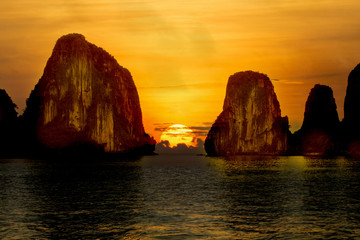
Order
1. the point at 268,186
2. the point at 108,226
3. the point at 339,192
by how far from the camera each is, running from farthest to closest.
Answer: the point at 268,186
the point at 339,192
the point at 108,226

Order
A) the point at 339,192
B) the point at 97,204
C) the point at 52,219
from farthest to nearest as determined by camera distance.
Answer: the point at 339,192, the point at 97,204, the point at 52,219

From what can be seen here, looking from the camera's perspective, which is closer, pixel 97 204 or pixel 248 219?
pixel 248 219

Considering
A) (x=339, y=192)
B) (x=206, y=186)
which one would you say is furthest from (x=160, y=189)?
(x=339, y=192)

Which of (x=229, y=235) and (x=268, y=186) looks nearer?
(x=229, y=235)

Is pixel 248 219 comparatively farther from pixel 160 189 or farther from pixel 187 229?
pixel 160 189

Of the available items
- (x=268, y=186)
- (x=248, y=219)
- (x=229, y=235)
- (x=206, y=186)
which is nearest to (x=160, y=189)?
(x=206, y=186)

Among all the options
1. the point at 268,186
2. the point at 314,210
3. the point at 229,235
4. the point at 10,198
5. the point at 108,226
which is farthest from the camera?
the point at 268,186

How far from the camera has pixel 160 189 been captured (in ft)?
207

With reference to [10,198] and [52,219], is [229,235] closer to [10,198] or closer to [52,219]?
[52,219]

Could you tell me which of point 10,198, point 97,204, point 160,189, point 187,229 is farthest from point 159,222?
point 160,189

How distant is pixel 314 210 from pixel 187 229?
1480 centimetres

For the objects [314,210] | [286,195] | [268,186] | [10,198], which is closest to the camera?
[314,210]

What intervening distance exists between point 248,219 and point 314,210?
8306 mm

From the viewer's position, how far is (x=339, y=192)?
60000 mm
